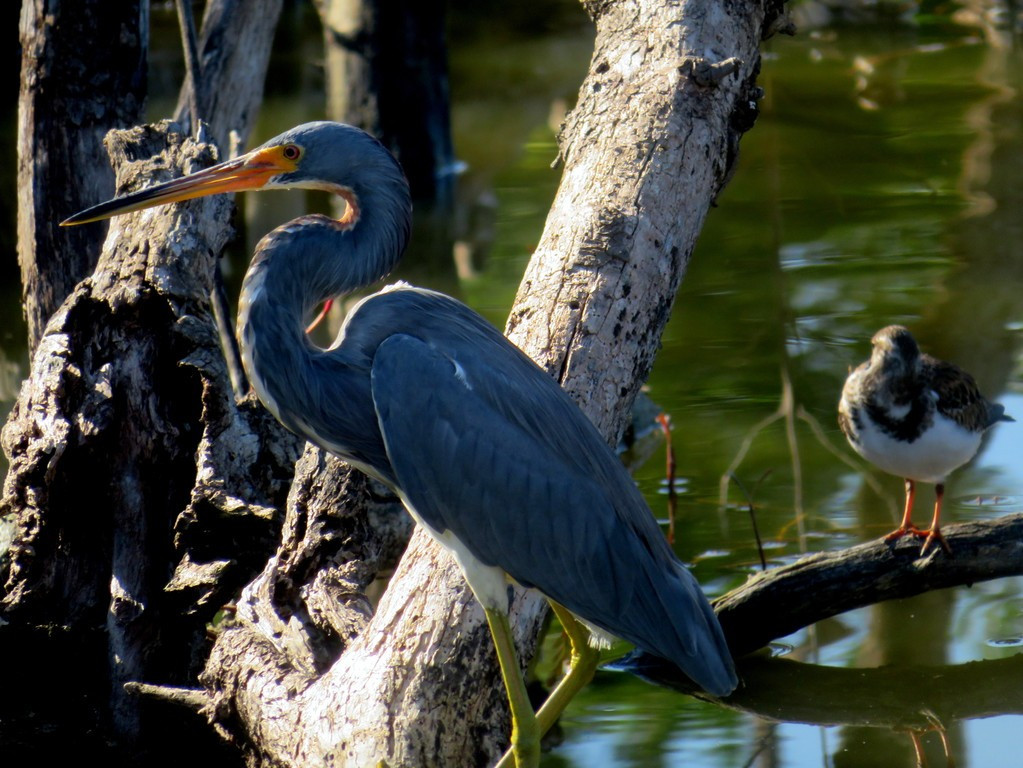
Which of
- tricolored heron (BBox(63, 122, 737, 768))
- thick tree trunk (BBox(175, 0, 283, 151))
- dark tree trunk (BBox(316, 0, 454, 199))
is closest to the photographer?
tricolored heron (BBox(63, 122, 737, 768))

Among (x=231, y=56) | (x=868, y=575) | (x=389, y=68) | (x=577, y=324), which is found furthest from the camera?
(x=389, y=68)

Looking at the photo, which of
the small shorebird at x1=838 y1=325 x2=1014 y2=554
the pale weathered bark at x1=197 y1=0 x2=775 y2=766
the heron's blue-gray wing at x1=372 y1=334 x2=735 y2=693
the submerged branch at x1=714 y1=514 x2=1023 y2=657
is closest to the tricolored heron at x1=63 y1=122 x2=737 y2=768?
the heron's blue-gray wing at x1=372 y1=334 x2=735 y2=693

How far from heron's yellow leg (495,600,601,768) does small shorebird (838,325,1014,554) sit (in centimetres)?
179

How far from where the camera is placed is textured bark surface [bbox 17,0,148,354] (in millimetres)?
5430

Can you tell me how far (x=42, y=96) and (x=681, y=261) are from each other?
2755mm

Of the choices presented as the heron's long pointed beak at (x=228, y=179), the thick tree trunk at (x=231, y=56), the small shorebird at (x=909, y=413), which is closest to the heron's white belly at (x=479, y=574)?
the heron's long pointed beak at (x=228, y=179)

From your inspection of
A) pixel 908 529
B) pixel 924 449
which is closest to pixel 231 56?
pixel 924 449

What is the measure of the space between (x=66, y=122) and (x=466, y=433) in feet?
9.16

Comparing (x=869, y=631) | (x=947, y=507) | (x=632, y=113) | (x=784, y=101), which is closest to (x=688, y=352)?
(x=947, y=507)

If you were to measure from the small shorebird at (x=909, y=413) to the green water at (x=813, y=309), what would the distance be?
0.66 m

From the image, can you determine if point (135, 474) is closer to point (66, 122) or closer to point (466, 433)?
point (466, 433)

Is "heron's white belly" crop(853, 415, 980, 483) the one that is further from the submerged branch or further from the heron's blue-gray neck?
the heron's blue-gray neck

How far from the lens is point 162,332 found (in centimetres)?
467

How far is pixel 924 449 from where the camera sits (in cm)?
536
